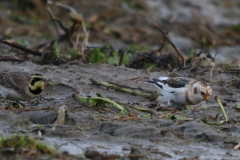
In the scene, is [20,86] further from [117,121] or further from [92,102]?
[117,121]

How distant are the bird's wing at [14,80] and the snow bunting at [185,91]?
7.54 ft

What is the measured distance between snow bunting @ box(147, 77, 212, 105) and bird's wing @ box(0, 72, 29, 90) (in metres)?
2.30

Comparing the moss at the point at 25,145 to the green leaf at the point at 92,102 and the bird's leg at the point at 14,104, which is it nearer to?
the green leaf at the point at 92,102

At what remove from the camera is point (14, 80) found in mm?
7465

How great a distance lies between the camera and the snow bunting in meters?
7.07

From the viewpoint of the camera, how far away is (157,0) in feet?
70.6

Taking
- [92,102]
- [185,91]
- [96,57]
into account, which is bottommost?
[92,102]

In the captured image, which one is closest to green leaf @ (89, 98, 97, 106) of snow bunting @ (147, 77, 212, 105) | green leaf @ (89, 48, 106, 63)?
snow bunting @ (147, 77, 212, 105)

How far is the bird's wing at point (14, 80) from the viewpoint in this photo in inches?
289

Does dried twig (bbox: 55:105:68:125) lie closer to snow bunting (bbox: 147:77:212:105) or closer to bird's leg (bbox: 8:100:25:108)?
bird's leg (bbox: 8:100:25:108)

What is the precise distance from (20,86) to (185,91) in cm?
262

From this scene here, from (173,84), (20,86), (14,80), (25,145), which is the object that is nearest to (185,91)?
(173,84)

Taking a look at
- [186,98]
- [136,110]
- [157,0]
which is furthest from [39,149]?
[157,0]

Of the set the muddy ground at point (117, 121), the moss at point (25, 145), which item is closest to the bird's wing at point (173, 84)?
the muddy ground at point (117, 121)
